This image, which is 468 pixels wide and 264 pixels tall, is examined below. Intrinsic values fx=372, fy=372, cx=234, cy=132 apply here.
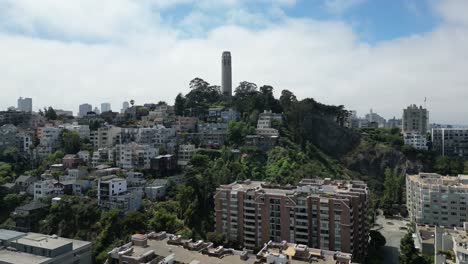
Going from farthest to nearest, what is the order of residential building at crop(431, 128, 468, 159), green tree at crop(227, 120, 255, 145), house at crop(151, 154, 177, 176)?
residential building at crop(431, 128, 468, 159) → green tree at crop(227, 120, 255, 145) → house at crop(151, 154, 177, 176)

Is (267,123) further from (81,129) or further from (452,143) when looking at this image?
(452,143)

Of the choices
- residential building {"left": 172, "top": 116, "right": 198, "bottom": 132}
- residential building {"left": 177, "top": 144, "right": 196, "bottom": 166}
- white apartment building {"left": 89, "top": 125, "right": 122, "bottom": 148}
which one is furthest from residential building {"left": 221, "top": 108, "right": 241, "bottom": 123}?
white apartment building {"left": 89, "top": 125, "right": 122, "bottom": 148}

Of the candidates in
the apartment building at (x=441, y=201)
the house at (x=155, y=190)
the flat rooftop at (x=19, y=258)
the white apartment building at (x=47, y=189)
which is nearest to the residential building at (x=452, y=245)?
the apartment building at (x=441, y=201)

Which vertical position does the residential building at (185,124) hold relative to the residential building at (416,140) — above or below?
above

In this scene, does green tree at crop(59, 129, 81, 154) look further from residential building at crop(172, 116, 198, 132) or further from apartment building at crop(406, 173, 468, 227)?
apartment building at crop(406, 173, 468, 227)

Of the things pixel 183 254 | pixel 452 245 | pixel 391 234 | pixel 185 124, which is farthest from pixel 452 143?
pixel 183 254

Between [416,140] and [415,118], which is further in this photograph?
[415,118]

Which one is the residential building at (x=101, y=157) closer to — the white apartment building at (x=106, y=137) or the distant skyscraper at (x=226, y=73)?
the white apartment building at (x=106, y=137)
